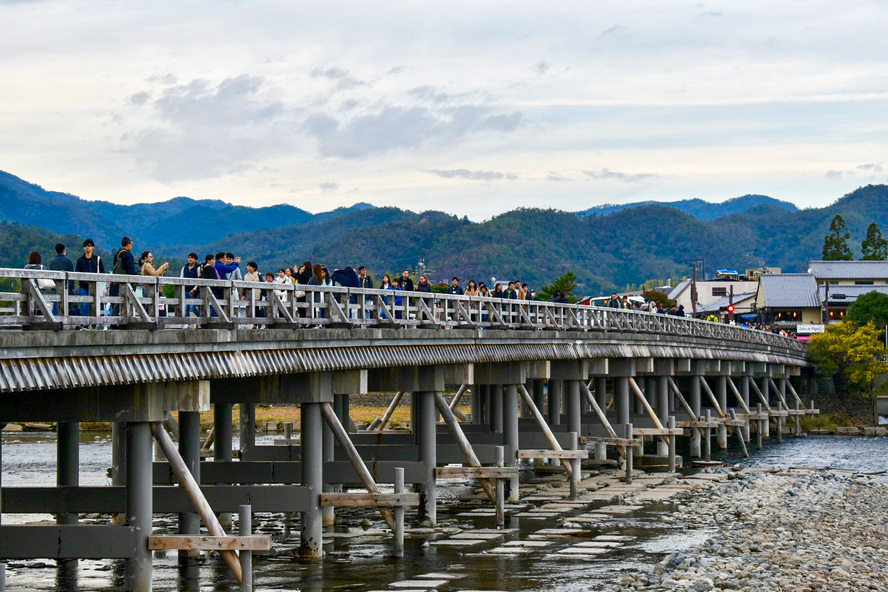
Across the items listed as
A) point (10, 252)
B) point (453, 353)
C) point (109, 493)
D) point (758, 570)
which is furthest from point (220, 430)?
point (10, 252)

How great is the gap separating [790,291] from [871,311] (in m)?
28.4

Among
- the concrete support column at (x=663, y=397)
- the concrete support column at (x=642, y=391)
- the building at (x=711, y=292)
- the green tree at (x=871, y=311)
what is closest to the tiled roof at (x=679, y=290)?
the building at (x=711, y=292)

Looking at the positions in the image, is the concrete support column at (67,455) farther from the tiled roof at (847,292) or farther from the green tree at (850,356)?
the tiled roof at (847,292)

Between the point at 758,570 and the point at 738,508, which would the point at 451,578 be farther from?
the point at 738,508

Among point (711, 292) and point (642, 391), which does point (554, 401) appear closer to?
point (642, 391)

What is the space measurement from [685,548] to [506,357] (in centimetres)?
847

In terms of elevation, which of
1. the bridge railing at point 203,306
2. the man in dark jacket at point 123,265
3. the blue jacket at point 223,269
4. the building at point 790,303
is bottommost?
the bridge railing at point 203,306

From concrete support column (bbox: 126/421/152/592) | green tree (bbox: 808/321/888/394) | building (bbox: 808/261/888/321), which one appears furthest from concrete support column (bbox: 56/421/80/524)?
building (bbox: 808/261/888/321)

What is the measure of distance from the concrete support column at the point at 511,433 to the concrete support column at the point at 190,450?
10.9 metres

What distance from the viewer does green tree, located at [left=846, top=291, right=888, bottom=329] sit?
100562 millimetres

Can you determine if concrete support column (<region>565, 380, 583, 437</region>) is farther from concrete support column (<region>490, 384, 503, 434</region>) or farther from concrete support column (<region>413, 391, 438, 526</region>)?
concrete support column (<region>413, 391, 438, 526</region>)

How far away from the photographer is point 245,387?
82.4 feet

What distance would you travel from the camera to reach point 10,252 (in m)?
147

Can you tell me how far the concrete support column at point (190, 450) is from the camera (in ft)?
83.5
